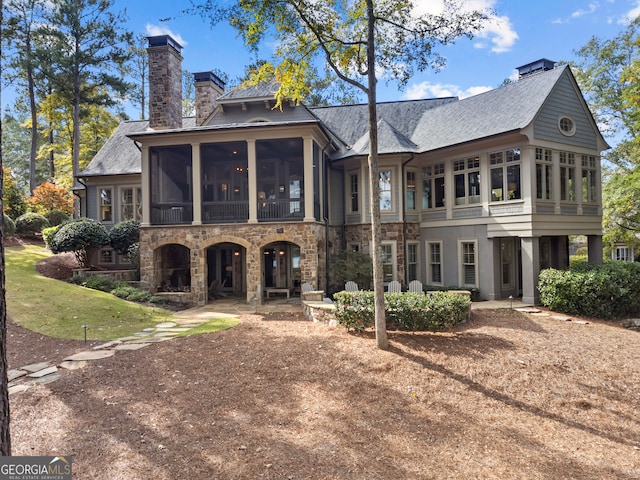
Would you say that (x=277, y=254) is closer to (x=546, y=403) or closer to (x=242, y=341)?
(x=242, y=341)

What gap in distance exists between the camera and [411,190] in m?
16.1

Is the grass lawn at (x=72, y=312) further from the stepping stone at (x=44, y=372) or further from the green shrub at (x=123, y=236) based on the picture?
the green shrub at (x=123, y=236)

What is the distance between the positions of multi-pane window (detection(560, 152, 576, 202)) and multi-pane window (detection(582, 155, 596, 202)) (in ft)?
2.08

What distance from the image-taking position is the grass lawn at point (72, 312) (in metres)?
9.66

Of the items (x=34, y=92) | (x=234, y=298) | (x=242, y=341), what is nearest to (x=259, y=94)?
(x=234, y=298)

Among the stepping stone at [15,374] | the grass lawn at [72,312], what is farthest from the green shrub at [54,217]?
the stepping stone at [15,374]

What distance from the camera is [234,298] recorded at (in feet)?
51.3

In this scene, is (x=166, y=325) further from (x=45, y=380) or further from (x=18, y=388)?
(x=18, y=388)

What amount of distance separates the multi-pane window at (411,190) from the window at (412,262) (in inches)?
65.3

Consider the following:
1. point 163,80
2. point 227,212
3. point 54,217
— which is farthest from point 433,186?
point 54,217

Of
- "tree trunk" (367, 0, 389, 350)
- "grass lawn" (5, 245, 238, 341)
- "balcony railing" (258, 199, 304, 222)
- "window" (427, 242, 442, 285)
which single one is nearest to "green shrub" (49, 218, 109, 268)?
"grass lawn" (5, 245, 238, 341)

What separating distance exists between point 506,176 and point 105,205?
18.1m

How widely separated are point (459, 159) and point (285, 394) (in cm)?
1208

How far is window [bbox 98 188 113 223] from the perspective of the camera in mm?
18734
